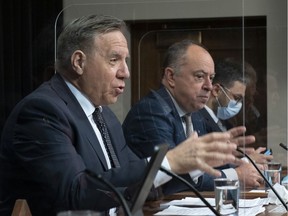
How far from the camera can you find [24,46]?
11.6 feet

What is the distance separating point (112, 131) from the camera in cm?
257

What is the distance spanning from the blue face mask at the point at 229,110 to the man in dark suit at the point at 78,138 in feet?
0.33

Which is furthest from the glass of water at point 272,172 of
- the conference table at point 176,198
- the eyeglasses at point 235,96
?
the eyeglasses at point 235,96

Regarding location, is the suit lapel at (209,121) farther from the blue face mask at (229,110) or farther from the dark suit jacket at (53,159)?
the dark suit jacket at (53,159)

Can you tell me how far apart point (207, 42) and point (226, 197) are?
1.94 feet

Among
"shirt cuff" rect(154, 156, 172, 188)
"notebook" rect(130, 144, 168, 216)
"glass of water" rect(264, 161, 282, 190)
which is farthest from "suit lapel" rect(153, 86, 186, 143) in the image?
"notebook" rect(130, 144, 168, 216)

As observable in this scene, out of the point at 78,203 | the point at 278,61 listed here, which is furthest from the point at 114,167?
the point at 278,61

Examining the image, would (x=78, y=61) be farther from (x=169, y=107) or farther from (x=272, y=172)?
(x=272, y=172)

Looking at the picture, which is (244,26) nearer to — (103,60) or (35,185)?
(103,60)

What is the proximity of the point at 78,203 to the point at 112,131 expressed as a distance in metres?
0.44

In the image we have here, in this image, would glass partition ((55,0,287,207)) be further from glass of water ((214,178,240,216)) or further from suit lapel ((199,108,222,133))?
glass of water ((214,178,240,216))

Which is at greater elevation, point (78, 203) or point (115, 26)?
point (115, 26)

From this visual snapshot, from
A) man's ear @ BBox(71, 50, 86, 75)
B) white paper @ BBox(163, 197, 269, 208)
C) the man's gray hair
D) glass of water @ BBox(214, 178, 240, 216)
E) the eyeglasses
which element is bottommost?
white paper @ BBox(163, 197, 269, 208)

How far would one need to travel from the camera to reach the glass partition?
2.64 meters
